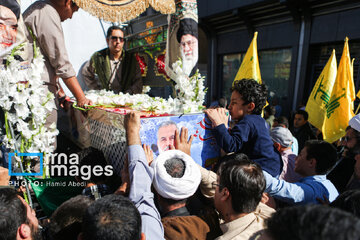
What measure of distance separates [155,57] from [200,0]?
8.05 metres

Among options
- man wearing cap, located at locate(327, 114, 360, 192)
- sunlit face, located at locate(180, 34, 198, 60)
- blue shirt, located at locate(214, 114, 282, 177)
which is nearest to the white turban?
blue shirt, located at locate(214, 114, 282, 177)

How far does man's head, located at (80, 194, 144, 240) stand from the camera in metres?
0.88

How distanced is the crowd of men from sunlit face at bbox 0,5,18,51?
0.06 feet

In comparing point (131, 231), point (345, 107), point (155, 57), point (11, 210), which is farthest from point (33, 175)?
point (345, 107)

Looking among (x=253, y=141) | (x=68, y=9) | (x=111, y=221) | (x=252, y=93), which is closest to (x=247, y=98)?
(x=252, y=93)

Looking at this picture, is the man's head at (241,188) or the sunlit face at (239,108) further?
the sunlit face at (239,108)

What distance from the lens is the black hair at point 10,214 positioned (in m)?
0.91

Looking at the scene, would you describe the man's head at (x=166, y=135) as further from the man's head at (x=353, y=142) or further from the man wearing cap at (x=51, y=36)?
the man's head at (x=353, y=142)

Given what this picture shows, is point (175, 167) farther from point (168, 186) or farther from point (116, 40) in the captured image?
point (116, 40)

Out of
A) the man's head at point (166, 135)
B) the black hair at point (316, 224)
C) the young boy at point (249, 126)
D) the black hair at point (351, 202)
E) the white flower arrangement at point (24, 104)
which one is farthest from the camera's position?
the young boy at point (249, 126)

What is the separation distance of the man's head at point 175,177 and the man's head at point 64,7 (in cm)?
167

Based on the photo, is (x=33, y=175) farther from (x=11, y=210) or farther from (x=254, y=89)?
(x=254, y=89)

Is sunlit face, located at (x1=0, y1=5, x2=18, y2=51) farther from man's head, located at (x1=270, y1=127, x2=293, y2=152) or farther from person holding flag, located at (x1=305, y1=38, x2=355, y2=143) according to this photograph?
person holding flag, located at (x1=305, y1=38, x2=355, y2=143)

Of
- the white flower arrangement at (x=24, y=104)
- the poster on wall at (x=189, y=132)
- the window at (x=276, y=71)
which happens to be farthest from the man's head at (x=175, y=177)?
the window at (x=276, y=71)
